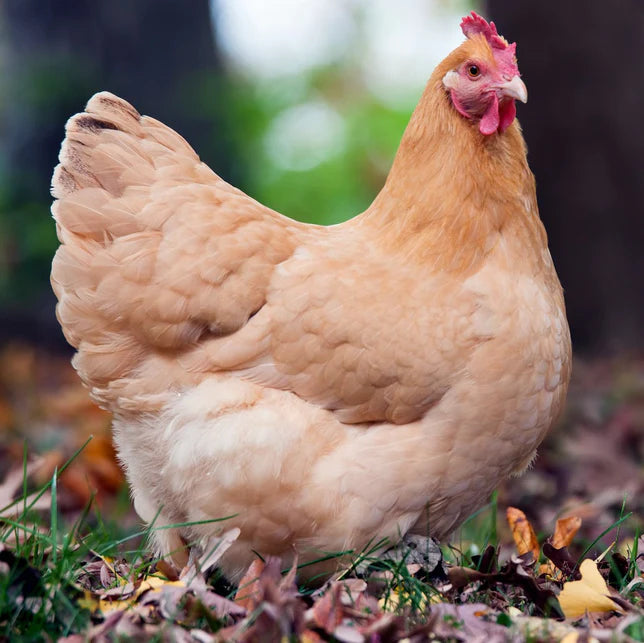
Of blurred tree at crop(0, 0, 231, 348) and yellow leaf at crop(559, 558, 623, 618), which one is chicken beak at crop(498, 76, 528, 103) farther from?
blurred tree at crop(0, 0, 231, 348)

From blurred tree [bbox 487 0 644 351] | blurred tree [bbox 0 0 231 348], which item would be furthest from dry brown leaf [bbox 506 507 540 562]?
blurred tree [bbox 0 0 231 348]

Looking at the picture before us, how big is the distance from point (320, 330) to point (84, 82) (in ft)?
18.7

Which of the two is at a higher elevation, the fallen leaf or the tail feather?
the tail feather

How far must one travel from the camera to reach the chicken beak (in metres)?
2.99

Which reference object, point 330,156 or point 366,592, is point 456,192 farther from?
point 330,156

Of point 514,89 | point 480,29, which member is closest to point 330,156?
point 480,29

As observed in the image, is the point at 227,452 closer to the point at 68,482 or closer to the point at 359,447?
the point at 359,447

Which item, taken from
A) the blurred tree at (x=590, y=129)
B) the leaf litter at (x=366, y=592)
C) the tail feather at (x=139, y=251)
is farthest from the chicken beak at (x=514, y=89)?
the blurred tree at (x=590, y=129)

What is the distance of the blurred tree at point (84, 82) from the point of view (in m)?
7.97

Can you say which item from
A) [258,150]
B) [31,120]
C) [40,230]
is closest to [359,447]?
[40,230]

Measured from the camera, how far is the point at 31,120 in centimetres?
848

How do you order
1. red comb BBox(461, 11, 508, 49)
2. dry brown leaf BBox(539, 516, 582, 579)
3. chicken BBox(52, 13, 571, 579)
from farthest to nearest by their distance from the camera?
1. dry brown leaf BBox(539, 516, 582, 579)
2. red comb BBox(461, 11, 508, 49)
3. chicken BBox(52, 13, 571, 579)

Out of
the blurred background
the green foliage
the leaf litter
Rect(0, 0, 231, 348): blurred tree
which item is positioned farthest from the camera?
the green foliage

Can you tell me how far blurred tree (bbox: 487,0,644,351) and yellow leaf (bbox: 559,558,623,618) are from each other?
5.10 m
